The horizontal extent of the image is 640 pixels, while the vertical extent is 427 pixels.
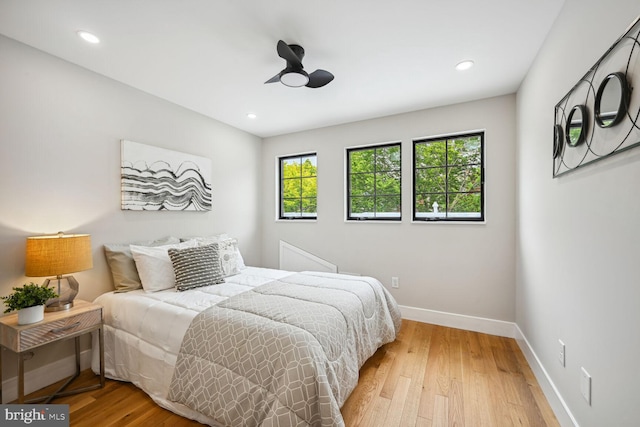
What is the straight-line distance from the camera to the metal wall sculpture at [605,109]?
3.38ft

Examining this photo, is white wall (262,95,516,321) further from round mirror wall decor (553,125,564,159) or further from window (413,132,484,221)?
round mirror wall decor (553,125,564,159)

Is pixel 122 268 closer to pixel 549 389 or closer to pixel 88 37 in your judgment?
pixel 88 37

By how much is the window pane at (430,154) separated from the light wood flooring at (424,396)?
200 centimetres

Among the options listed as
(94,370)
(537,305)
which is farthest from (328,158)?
(94,370)

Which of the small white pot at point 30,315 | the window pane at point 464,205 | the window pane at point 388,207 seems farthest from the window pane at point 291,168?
the small white pot at point 30,315

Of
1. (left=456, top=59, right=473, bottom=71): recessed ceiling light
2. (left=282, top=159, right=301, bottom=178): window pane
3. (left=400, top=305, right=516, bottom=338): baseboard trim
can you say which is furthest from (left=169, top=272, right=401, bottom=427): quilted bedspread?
(left=282, top=159, right=301, bottom=178): window pane

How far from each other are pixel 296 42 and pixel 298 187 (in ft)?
7.66

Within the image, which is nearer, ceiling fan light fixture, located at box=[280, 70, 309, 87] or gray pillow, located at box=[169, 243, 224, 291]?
ceiling fan light fixture, located at box=[280, 70, 309, 87]

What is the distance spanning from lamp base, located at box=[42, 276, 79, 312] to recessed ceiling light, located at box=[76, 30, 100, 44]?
173 cm

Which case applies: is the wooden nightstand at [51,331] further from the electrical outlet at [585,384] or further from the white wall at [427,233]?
the electrical outlet at [585,384]

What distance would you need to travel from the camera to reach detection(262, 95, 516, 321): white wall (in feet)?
9.45

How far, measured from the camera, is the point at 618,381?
1.13 m

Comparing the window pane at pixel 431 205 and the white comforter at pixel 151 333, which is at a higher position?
the window pane at pixel 431 205

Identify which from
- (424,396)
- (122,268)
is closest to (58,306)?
(122,268)
